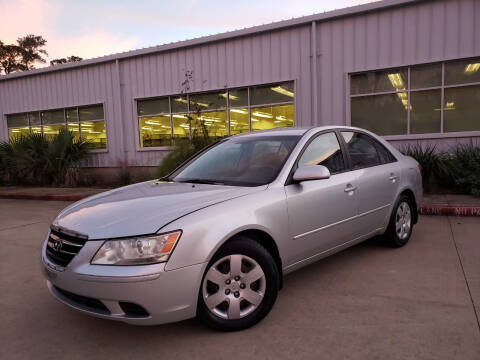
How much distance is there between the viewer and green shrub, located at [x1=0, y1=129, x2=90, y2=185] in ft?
42.0

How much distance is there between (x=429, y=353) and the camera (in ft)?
7.84

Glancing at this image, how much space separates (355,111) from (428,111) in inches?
70.7

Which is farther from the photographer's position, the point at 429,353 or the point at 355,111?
the point at 355,111

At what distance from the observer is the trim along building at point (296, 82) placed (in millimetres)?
9148

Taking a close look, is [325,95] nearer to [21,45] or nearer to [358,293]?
[358,293]

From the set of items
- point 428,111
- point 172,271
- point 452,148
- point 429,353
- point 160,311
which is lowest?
point 429,353

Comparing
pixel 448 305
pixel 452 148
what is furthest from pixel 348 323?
pixel 452 148

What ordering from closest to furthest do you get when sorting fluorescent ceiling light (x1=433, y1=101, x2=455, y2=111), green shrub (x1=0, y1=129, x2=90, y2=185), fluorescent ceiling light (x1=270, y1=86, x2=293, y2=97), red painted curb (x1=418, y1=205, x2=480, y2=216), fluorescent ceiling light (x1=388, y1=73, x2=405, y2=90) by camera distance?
red painted curb (x1=418, y1=205, x2=480, y2=216) < fluorescent ceiling light (x1=433, y1=101, x2=455, y2=111) < fluorescent ceiling light (x1=388, y1=73, x2=405, y2=90) < fluorescent ceiling light (x1=270, y1=86, x2=293, y2=97) < green shrub (x1=0, y1=129, x2=90, y2=185)

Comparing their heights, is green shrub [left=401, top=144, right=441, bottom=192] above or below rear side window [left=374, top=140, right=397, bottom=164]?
below

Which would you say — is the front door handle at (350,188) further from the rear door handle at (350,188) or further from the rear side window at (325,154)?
the rear side window at (325,154)

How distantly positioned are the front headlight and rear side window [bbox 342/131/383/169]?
91.9 inches

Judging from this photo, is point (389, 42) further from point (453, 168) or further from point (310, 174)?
point (310, 174)

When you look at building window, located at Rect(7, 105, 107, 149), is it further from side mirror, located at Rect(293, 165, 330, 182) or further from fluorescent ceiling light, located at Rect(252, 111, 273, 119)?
side mirror, located at Rect(293, 165, 330, 182)

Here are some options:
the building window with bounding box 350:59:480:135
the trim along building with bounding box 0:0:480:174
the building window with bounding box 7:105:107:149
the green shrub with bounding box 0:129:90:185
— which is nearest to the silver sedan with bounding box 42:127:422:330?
the building window with bounding box 350:59:480:135
